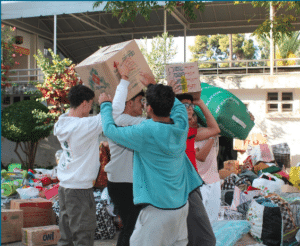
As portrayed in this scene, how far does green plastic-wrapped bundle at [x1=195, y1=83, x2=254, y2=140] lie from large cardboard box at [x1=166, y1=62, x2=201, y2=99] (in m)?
0.85

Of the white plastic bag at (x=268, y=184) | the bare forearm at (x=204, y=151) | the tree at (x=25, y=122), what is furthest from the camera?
the tree at (x=25, y=122)

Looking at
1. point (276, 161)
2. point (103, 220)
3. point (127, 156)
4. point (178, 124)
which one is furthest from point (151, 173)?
point (276, 161)

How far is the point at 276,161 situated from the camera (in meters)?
8.88

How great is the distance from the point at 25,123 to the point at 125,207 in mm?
9925

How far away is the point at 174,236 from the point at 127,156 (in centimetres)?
97

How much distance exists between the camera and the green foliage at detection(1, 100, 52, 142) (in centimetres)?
1205

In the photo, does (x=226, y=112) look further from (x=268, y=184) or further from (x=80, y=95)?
(x=268, y=184)

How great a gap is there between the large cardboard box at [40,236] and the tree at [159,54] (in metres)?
8.85

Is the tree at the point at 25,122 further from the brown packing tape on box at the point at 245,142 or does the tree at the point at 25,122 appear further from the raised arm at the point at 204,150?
the raised arm at the point at 204,150

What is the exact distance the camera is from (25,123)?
1220 centimetres

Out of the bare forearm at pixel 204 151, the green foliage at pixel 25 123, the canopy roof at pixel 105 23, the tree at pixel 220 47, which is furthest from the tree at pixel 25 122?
the tree at pixel 220 47

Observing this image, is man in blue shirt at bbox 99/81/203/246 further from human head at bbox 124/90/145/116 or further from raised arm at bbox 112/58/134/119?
human head at bbox 124/90/145/116

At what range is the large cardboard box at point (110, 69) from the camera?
9.66 ft

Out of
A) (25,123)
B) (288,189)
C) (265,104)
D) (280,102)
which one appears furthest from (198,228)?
(280,102)
